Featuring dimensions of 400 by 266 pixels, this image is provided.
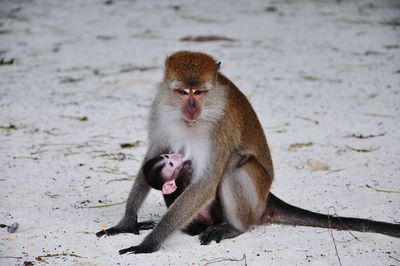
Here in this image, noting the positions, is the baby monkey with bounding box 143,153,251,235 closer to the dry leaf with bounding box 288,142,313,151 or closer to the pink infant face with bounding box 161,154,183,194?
the pink infant face with bounding box 161,154,183,194

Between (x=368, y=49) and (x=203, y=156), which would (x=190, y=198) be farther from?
(x=368, y=49)

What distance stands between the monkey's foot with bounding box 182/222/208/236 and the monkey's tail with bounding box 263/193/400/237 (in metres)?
0.38

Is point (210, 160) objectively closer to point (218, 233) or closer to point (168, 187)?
point (168, 187)

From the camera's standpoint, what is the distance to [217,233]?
3.76 metres

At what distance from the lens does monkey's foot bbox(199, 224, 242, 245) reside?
3705 millimetres

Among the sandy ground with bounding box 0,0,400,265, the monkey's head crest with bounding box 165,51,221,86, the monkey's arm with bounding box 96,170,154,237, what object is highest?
the monkey's head crest with bounding box 165,51,221,86

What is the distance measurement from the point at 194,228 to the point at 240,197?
1.23 ft

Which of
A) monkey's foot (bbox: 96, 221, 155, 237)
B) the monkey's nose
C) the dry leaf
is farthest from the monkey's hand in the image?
the dry leaf

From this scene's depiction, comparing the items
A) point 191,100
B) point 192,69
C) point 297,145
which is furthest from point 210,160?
point 297,145

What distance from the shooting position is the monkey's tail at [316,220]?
3.59 meters

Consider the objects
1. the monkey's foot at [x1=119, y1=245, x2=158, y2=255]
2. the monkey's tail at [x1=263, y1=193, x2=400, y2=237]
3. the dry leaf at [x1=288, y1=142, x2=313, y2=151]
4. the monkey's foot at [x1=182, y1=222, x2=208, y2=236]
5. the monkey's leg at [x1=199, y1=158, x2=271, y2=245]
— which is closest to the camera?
the monkey's foot at [x1=119, y1=245, x2=158, y2=255]

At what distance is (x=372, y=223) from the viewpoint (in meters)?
3.62

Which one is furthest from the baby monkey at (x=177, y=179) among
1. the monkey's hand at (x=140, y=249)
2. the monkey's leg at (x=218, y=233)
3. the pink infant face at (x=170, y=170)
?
the monkey's hand at (x=140, y=249)

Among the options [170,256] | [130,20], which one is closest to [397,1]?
[130,20]
